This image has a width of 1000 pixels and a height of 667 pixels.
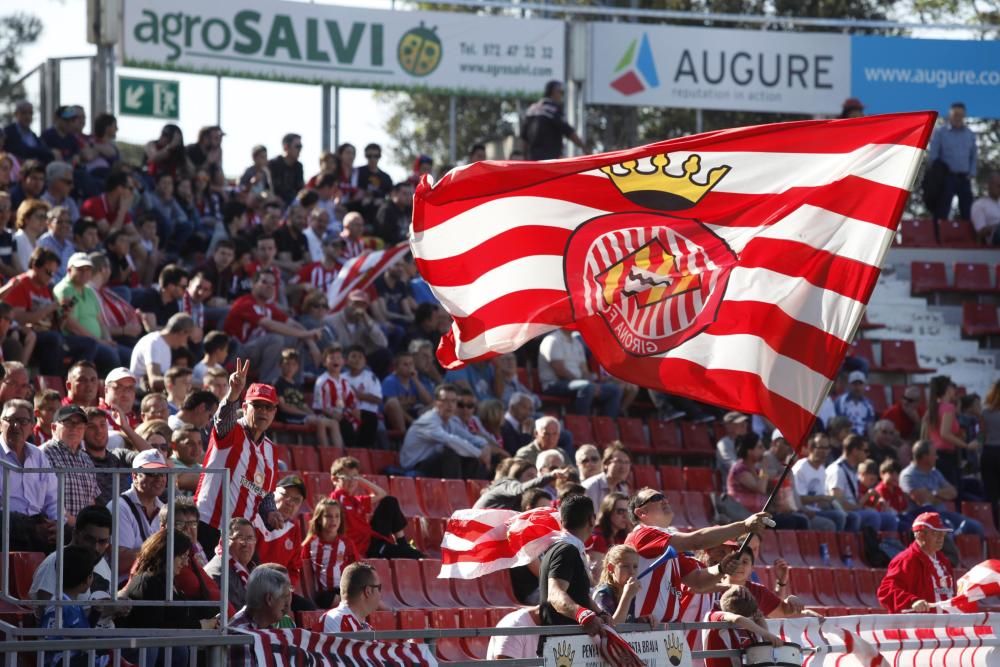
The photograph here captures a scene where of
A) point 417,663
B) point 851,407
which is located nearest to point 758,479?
point 851,407

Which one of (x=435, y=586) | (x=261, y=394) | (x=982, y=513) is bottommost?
(x=982, y=513)

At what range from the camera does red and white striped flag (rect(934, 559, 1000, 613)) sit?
12.4 meters

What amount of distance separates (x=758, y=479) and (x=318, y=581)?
593 cm

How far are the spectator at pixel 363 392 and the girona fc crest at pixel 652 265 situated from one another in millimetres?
6240

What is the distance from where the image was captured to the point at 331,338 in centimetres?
1658

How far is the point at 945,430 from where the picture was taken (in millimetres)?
18656

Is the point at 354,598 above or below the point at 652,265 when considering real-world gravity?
below

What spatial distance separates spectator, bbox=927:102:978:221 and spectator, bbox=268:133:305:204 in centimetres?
903

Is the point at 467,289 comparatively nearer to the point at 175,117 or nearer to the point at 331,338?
the point at 331,338

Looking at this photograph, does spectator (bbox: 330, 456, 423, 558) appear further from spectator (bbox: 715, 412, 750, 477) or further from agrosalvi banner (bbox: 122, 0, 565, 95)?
agrosalvi banner (bbox: 122, 0, 565, 95)

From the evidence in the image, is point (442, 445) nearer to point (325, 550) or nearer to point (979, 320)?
point (325, 550)

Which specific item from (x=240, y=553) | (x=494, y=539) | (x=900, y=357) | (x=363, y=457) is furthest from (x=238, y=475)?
(x=900, y=357)

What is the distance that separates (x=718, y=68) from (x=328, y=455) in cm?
1286

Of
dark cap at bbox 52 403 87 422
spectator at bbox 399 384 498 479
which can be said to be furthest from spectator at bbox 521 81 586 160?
dark cap at bbox 52 403 87 422
